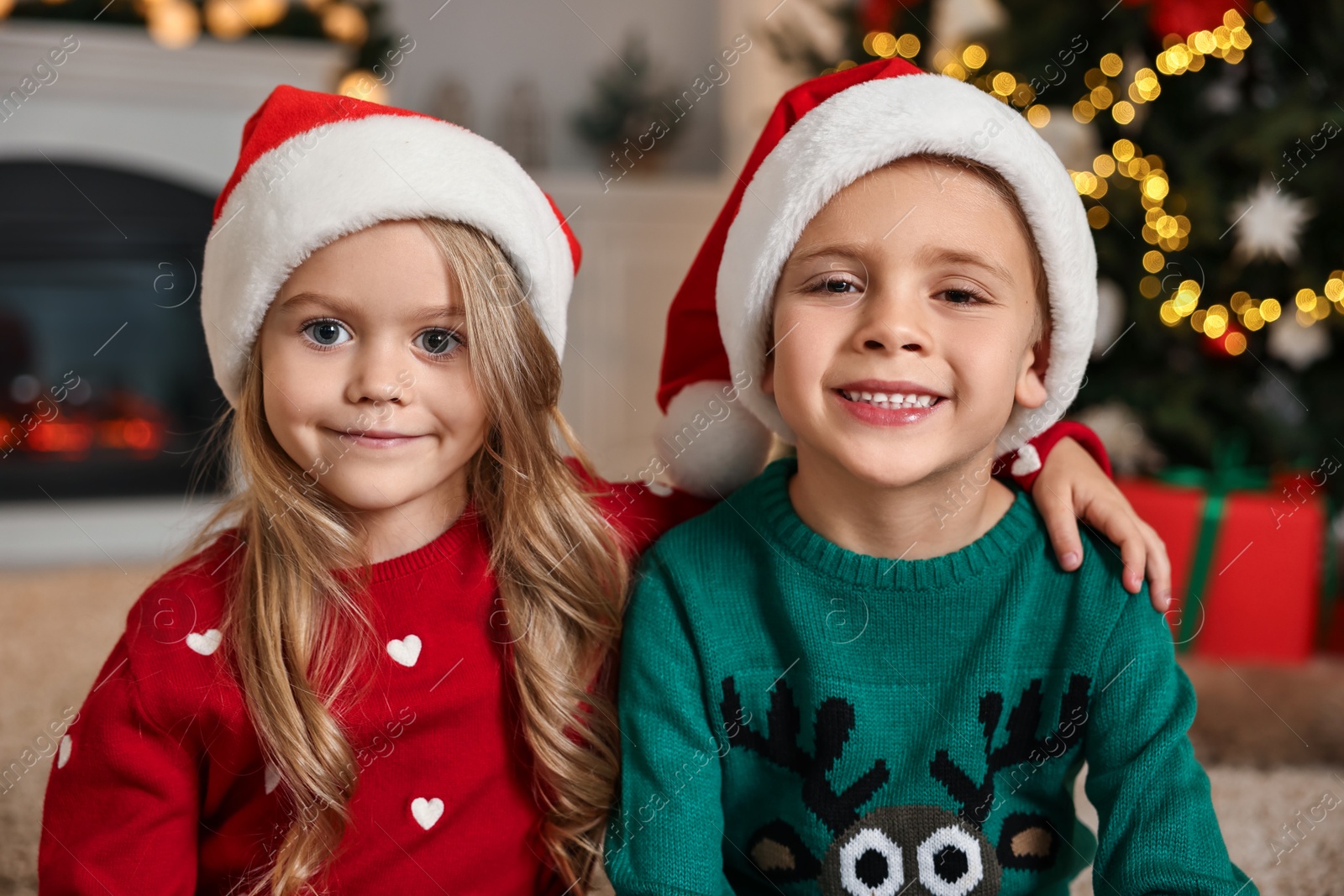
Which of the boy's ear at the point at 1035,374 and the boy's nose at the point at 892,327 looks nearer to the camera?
the boy's nose at the point at 892,327

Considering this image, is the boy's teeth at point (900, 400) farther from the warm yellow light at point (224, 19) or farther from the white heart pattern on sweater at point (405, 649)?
the warm yellow light at point (224, 19)

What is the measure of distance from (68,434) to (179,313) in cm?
43

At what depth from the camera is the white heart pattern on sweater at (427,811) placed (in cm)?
90

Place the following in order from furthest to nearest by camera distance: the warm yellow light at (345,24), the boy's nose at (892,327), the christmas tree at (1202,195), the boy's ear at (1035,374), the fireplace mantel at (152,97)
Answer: the warm yellow light at (345,24)
the fireplace mantel at (152,97)
the christmas tree at (1202,195)
the boy's ear at (1035,374)
the boy's nose at (892,327)

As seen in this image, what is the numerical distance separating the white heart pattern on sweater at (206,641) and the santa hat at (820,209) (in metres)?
0.41

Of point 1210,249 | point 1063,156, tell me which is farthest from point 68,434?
point 1210,249

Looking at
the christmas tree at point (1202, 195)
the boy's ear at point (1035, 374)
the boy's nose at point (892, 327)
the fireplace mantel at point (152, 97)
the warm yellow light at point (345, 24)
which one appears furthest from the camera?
the warm yellow light at point (345, 24)

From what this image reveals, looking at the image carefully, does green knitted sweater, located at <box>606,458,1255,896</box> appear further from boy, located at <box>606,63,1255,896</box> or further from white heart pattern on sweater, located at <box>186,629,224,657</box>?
white heart pattern on sweater, located at <box>186,629,224,657</box>

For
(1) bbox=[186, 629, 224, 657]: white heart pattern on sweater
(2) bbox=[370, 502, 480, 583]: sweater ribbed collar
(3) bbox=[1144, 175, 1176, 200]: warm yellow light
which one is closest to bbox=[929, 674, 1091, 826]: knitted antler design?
(2) bbox=[370, 502, 480, 583]: sweater ribbed collar

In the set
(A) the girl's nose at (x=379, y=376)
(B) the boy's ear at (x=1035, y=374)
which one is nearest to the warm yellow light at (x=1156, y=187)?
(B) the boy's ear at (x=1035, y=374)

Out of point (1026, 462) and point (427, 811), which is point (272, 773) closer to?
point (427, 811)

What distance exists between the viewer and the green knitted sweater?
858mm

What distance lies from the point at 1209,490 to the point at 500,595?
1.43m

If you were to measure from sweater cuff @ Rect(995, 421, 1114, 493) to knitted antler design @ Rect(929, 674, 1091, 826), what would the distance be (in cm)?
19
